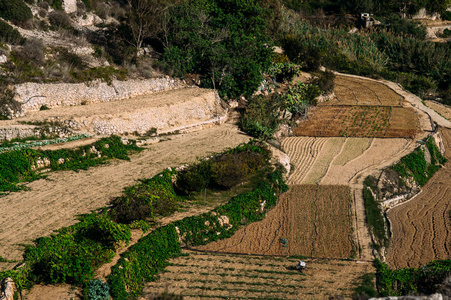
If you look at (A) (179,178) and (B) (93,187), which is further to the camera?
(A) (179,178)

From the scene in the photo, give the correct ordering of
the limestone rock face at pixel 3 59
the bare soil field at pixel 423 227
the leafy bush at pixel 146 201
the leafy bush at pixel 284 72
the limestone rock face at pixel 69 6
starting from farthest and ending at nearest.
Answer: the leafy bush at pixel 284 72
the limestone rock face at pixel 69 6
the limestone rock face at pixel 3 59
the bare soil field at pixel 423 227
the leafy bush at pixel 146 201

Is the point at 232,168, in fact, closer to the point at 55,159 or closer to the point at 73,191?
the point at 73,191

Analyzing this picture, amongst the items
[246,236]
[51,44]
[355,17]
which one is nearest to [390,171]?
[246,236]

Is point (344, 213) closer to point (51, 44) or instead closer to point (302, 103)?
point (302, 103)

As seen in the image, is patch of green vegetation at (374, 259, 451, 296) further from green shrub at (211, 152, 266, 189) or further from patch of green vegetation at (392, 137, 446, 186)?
patch of green vegetation at (392, 137, 446, 186)

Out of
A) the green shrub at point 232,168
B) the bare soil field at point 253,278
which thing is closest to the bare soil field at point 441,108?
the green shrub at point 232,168

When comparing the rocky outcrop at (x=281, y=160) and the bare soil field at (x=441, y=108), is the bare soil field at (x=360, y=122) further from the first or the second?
the rocky outcrop at (x=281, y=160)

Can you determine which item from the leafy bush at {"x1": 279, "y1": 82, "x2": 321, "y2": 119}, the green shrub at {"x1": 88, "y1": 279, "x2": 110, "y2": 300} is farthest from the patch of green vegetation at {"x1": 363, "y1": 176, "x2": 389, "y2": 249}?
the green shrub at {"x1": 88, "y1": 279, "x2": 110, "y2": 300}
